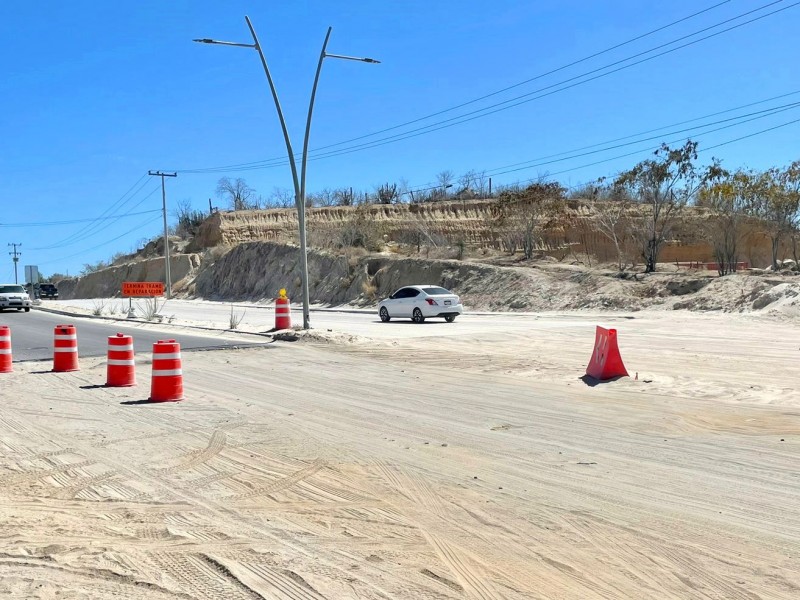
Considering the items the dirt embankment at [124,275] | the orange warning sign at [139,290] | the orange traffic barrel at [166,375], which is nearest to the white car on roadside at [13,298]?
the orange warning sign at [139,290]

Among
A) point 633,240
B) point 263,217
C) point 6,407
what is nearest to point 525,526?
point 6,407

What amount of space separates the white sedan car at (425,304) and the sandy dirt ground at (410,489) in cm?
1848

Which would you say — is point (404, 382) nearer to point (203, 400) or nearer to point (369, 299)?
point (203, 400)

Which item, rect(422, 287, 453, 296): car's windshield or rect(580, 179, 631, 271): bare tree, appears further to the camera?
rect(580, 179, 631, 271): bare tree

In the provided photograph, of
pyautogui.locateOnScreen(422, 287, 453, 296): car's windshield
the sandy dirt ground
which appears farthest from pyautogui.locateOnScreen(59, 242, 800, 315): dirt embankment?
the sandy dirt ground

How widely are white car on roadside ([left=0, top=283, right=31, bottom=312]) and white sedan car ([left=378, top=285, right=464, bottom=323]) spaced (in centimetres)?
2934

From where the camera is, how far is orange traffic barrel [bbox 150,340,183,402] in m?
12.6

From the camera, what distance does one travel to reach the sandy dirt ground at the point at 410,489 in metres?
5.12

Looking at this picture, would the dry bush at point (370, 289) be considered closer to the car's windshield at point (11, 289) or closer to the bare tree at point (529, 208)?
the bare tree at point (529, 208)

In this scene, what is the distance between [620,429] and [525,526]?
13.2ft

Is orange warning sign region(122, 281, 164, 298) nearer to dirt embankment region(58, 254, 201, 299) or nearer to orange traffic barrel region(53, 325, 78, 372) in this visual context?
orange traffic barrel region(53, 325, 78, 372)

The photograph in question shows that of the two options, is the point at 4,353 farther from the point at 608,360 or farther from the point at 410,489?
the point at 410,489

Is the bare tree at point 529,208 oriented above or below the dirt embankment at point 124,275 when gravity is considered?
above

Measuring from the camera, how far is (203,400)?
1280 centimetres
